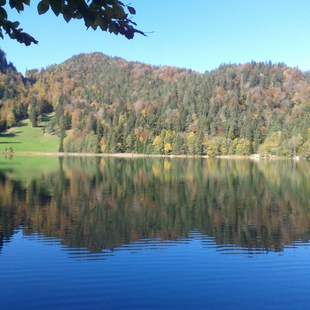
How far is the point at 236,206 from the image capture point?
5591 cm

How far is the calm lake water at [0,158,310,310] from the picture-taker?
2258 cm

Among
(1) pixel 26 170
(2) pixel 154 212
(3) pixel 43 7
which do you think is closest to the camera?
(3) pixel 43 7

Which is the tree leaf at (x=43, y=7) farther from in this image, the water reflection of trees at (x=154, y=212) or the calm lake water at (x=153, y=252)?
the water reflection of trees at (x=154, y=212)

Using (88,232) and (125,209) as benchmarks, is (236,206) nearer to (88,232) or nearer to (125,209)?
(125,209)

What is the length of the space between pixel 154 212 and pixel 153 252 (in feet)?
60.0

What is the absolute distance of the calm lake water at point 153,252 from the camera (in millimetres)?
22578

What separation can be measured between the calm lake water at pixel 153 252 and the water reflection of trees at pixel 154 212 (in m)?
0.10

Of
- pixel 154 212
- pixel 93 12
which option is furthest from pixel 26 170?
pixel 93 12

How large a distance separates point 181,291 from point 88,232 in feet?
55.5

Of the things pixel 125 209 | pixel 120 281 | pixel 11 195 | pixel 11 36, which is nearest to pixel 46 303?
pixel 120 281

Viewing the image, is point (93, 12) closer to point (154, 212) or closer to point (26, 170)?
point (154, 212)

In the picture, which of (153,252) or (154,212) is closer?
(153,252)

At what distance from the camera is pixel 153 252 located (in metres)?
32.2

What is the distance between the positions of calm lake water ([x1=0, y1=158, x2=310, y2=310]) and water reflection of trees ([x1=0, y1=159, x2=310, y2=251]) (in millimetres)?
99
